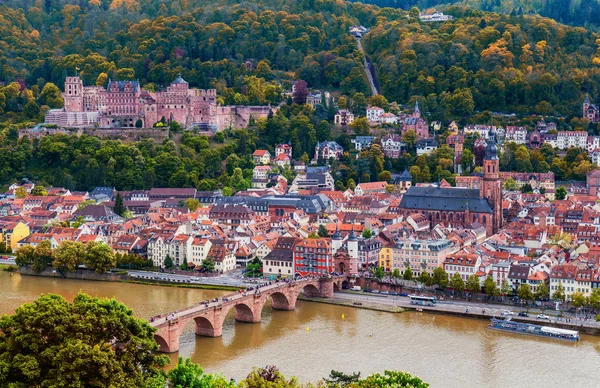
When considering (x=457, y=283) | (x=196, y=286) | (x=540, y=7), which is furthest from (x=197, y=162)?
(x=540, y=7)

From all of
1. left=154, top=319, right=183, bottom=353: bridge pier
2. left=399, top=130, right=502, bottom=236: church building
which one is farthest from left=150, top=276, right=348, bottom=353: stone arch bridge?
left=399, top=130, right=502, bottom=236: church building

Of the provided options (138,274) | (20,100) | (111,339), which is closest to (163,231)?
(138,274)

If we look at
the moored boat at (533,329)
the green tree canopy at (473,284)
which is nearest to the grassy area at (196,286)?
the green tree canopy at (473,284)

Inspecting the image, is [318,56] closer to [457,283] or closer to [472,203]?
[472,203]

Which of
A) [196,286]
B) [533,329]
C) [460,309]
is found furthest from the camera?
[196,286]

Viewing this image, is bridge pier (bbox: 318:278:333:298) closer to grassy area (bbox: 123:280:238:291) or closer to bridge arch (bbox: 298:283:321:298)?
bridge arch (bbox: 298:283:321:298)

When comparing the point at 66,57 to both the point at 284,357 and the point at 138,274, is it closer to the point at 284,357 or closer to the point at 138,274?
the point at 138,274
